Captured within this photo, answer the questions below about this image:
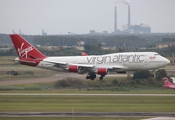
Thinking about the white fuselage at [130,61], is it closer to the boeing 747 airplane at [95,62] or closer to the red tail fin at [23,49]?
the boeing 747 airplane at [95,62]

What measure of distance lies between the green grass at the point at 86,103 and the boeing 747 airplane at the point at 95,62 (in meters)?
16.5

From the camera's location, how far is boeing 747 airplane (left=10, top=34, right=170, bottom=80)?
262ft

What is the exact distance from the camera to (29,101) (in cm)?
6062

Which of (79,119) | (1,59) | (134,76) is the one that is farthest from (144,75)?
(1,59)

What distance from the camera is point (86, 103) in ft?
193

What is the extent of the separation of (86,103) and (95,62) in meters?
23.2

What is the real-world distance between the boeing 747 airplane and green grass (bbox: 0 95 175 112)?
16479 mm

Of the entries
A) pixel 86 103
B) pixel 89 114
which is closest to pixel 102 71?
pixel 86 103

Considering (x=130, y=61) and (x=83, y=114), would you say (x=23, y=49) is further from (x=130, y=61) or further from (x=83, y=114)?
(x=83, y=114)

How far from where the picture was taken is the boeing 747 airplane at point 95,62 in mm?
79875

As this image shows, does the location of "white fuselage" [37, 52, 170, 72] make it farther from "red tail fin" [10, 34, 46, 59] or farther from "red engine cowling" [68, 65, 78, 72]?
"red tail fin" [10, 34, 46, 59]

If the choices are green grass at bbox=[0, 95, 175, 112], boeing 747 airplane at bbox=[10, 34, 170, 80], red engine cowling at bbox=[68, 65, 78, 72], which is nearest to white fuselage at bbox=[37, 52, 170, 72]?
boeing 747 airplane at bbox=[10, 34, 170, 80]

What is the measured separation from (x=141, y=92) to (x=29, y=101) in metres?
15.7

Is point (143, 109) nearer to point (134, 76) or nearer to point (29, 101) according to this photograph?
point (29, 101)
